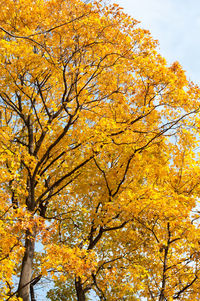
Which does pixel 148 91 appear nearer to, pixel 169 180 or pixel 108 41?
pixel 108 41

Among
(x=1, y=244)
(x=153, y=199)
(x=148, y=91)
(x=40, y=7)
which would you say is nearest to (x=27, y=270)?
(x=1, y=244)

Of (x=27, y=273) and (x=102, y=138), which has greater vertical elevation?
(x=102, y=138)

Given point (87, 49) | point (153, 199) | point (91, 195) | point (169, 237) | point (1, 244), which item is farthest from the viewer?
point (91, 195)

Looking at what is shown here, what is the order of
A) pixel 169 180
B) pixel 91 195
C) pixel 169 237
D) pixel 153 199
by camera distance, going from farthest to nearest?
1. pixel 91 195
2. pixel 169 180
3. pixel 169 237
4. pixel 153 199

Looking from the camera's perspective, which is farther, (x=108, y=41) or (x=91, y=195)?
(x=91, y=195)

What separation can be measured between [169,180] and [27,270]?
5477 mm

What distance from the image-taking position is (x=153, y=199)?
7.98 metres

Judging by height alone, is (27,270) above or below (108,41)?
below

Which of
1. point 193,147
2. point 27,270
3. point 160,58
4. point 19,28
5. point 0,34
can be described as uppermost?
point 19,28

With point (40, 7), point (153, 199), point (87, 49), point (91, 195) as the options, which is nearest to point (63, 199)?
point (91, 195)

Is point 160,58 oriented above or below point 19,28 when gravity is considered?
below

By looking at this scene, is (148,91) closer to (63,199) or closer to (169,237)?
(169,237)

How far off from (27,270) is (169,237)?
4362 millimetres

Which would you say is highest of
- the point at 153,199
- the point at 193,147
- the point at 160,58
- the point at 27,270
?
the point at 160,58
